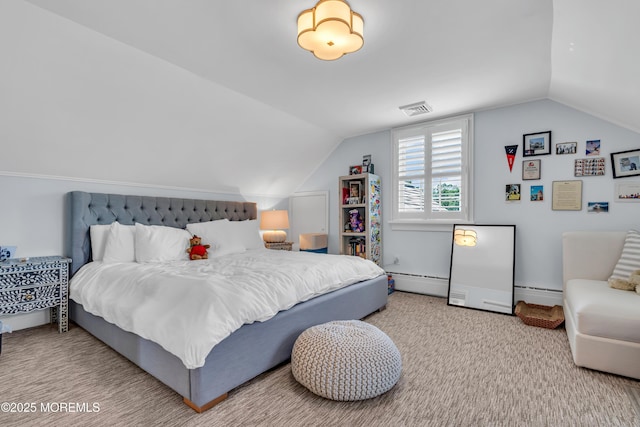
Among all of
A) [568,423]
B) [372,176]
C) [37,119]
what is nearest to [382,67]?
[372,176]

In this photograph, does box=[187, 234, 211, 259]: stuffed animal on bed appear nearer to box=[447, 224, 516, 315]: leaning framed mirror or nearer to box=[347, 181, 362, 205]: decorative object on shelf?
box=[347, 181, 362, 205]: decorative object on shelf

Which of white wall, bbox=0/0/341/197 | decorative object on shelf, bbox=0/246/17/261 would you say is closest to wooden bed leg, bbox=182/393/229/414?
decorative object on shelf, bbox=0/246/17/261

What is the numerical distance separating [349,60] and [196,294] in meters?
2.10

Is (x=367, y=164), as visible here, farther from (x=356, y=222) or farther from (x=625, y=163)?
(x=625, y=163)

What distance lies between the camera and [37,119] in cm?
247

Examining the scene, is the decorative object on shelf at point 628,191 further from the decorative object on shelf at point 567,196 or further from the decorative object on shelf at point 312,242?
the decorative object on shelf at point 312,242

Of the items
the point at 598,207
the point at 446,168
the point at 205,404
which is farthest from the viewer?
the point at 446,168

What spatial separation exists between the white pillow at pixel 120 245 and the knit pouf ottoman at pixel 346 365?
2053mm

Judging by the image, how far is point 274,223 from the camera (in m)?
4.77

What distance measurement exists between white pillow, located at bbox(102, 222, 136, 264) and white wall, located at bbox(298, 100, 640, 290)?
10.9 ft

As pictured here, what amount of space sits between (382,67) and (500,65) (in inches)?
38.9

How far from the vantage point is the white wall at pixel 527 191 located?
3064mm

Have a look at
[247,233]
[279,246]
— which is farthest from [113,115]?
[279,246]

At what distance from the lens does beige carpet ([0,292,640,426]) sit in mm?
1604
